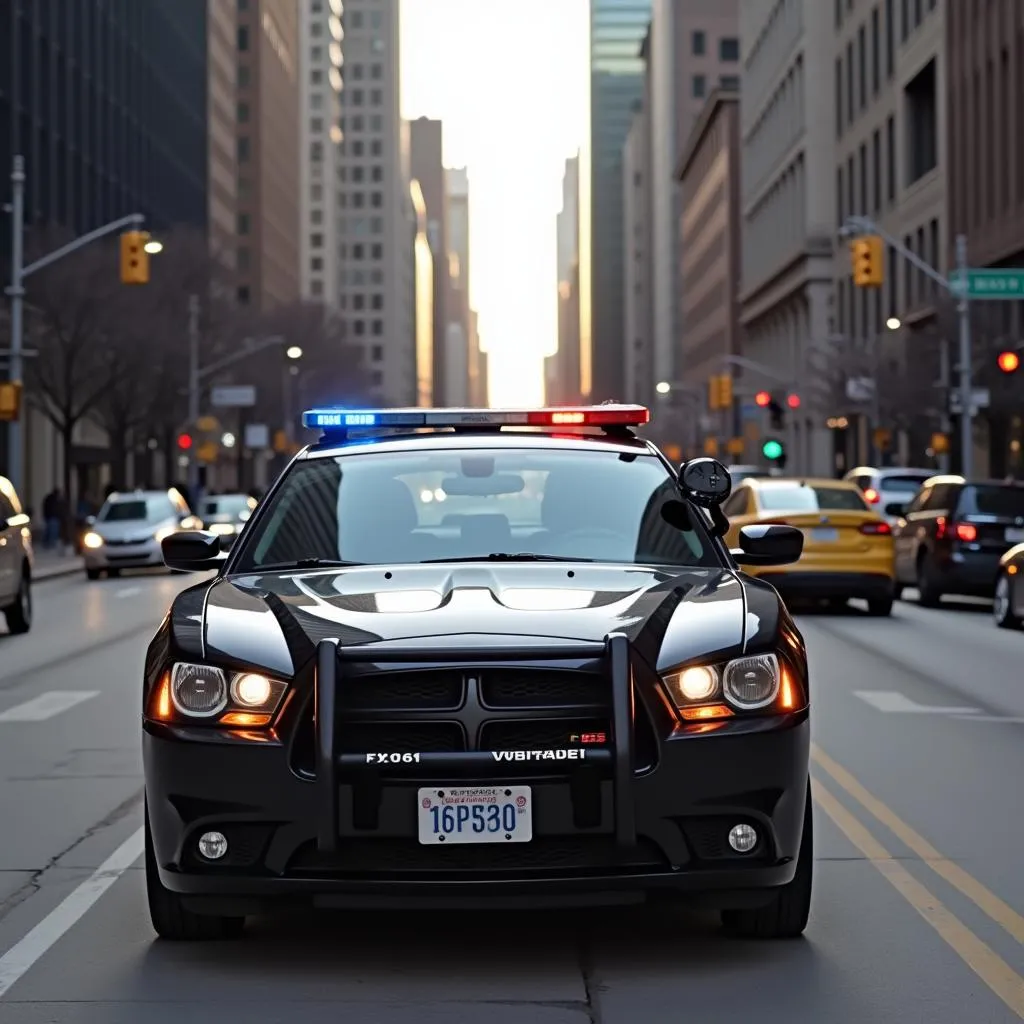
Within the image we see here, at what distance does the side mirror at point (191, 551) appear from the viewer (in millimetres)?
8008

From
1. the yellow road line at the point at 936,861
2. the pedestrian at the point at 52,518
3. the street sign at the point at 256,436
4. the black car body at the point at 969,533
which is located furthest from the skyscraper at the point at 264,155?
the yellow road line at the point at 936,861

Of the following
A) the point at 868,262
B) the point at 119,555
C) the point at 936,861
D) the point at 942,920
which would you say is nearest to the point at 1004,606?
the point at 936,861

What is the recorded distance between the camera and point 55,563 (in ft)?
153

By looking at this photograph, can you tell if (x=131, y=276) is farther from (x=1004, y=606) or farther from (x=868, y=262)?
(x=1004, y=606)

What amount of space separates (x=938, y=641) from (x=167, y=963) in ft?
51.9

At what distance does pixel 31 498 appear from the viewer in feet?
232

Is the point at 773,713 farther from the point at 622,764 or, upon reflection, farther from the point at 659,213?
the point at 659,213

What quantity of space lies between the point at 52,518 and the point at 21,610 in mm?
34104

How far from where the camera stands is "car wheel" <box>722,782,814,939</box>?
21.5 ft

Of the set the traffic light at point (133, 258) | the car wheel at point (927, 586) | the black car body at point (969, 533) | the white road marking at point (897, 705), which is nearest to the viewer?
the white road marking at point (897, 705)

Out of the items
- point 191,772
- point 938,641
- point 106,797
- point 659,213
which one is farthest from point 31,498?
point 659,213

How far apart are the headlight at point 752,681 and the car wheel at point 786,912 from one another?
506 mm

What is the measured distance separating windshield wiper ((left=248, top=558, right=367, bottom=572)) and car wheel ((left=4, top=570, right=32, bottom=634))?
1587 cm

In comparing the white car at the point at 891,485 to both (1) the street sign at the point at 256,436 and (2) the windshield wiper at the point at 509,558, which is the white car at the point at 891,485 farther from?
(1) the street sign at the point at 256,436
